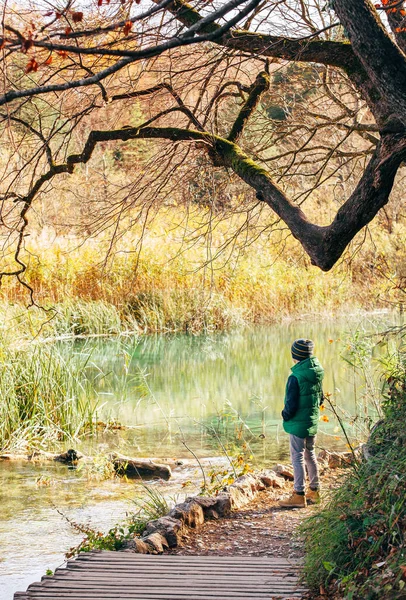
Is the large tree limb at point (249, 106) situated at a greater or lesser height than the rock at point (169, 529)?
greater

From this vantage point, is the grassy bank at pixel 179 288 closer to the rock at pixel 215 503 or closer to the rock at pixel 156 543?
the rock at pixel 215 503

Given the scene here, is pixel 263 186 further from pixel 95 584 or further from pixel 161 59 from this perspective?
pixel 95 584

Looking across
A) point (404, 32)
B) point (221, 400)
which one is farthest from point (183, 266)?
point (404, 32)

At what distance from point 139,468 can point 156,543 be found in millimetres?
3770

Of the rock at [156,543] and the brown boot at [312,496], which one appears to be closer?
the rock at [156,543]

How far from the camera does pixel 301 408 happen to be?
6.82m

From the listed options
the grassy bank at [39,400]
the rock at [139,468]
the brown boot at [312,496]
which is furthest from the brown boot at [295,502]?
the grassy bank at [39,400]

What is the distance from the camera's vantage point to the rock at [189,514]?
602 cm

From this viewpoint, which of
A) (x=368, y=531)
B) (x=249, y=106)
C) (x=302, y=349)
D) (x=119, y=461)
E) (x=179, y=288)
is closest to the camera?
(x=368, y=531)

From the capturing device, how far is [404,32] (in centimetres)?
523

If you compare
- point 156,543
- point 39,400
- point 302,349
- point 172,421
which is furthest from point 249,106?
point 172,421

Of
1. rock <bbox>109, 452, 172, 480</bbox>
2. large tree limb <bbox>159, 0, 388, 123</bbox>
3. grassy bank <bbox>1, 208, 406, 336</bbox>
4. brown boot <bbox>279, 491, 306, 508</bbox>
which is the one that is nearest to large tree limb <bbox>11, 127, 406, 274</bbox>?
large tree limb <bbox>159, 0, 388, 123</bbox>

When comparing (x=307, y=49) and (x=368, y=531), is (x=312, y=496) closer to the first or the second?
(x=368, y=531)

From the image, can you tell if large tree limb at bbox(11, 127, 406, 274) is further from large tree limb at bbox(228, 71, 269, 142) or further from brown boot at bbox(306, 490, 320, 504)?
brown boot at bbox(306, 490, 320, 504)
